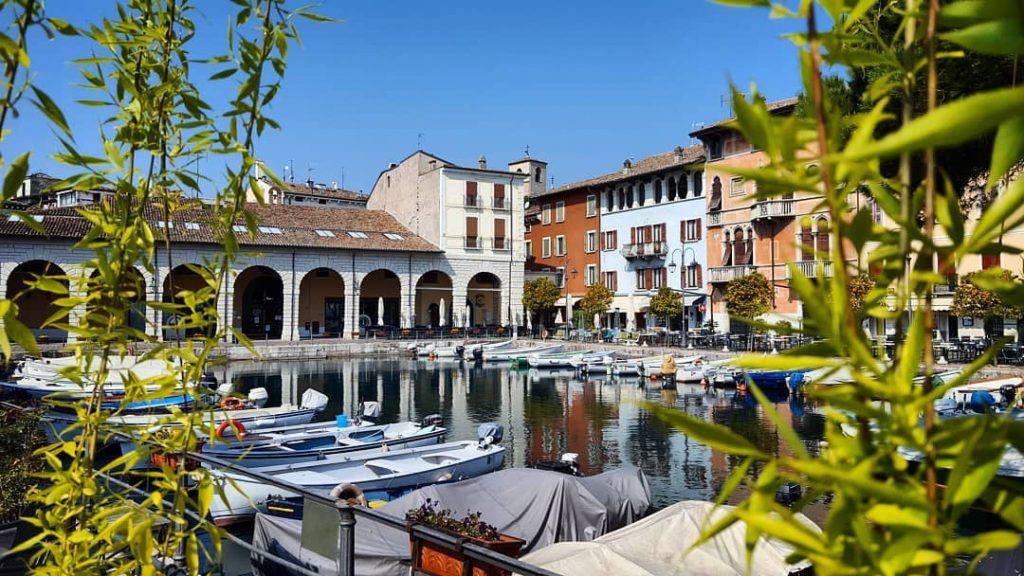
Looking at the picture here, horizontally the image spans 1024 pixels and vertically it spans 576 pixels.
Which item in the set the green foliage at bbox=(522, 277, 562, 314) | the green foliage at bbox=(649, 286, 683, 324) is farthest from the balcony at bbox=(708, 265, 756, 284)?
the green foliage at bbox=(522, 277, 562, 314)

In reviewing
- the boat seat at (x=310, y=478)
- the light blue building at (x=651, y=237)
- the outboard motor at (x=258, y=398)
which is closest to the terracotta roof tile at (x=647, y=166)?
the light blue building at (x=651, y=237)

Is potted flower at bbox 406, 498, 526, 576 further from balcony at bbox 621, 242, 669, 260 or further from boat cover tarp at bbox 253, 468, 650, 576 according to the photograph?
balcony at bbox 621, 242, 669, 260

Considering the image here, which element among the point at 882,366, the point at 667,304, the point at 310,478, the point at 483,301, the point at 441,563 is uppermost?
the point at 483,301

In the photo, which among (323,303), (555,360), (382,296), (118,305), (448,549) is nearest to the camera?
(118,305)

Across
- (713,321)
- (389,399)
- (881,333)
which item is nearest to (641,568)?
(881,333)

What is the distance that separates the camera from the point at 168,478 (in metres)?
1.77

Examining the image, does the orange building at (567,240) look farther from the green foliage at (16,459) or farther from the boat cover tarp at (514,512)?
the green foliage at (16,459)

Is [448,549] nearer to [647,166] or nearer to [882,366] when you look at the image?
[882,366]

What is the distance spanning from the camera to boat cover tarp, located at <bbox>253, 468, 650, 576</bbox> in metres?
7.77

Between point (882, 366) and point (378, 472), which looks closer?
point (882, 366)

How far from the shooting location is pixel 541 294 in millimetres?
48688

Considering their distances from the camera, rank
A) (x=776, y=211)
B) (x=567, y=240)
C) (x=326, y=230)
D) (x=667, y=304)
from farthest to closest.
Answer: (x=567, y=240)
(x=326, y=230)
(x=667, y=304)
(x=776, y=211)

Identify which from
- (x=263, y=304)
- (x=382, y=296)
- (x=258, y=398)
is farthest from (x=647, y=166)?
(x=258, y=398)

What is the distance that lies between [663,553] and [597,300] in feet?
123
